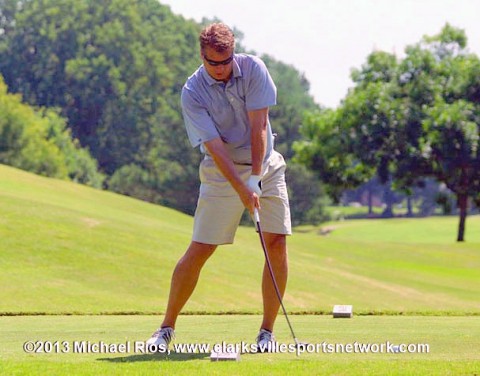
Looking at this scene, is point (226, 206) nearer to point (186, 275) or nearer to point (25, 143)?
point (186, 275)

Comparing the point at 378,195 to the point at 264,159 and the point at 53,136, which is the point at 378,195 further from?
the point at 264,159

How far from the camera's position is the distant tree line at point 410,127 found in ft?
178

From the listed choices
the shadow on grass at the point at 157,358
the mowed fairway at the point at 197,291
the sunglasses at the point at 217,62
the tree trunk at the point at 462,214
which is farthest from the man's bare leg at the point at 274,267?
the tree trunk at the point at 462,214

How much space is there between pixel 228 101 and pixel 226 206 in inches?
27.9

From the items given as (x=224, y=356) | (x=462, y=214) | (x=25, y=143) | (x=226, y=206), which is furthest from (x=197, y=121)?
(x=25, y=143)

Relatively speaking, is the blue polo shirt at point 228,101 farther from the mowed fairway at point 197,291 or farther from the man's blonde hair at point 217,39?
the mowed fairway at point 197,291

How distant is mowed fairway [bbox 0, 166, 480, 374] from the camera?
6.48m

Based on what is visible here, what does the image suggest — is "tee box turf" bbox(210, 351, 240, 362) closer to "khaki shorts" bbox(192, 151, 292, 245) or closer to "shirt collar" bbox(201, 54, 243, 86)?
"khaki shorts" bbox(192, 151, 292, 245)

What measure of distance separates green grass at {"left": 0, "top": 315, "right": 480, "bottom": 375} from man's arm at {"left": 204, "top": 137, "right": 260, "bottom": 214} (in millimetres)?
955

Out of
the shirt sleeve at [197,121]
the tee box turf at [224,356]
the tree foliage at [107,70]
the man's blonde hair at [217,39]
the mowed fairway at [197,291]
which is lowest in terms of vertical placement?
the mowed fairway at [197,291]

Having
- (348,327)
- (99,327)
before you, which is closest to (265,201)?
(348,327)

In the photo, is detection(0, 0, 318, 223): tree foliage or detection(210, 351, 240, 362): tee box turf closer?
detection(210, 351, 240, 362): tee box turf

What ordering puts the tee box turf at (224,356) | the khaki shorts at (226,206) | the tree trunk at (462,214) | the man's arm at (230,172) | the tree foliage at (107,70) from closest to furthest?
the tee box turf at (224,356) < the man's arm at (230,172) < the khaki shorts at (226,206) < the tree trunk at (462,214) < the tree foliage at (107,70)

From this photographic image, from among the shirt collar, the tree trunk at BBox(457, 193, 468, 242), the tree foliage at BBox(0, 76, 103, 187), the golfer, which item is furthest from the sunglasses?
the tree foliage at BBox(0, 76, 103, 187)
